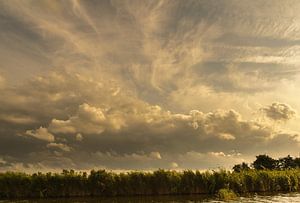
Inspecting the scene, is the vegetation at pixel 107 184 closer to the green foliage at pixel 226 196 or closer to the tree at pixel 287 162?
the green foliage at pixel 226 196

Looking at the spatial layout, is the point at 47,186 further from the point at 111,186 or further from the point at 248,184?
the point at 248,184

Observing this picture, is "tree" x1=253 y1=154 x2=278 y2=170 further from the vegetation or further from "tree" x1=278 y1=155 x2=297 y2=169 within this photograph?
the vegetation

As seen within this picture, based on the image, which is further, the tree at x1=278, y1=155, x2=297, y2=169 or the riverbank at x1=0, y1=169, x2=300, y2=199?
the tree at x1=278, y1=155, x2=297, y2=169

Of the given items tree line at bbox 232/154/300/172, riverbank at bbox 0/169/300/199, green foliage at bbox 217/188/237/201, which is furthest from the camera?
tree line at bbox 232/154/300/172

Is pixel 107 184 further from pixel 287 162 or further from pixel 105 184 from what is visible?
pixel 287 162

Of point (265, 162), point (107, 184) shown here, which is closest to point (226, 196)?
point (107, 184)

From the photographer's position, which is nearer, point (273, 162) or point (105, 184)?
point (105, 184)

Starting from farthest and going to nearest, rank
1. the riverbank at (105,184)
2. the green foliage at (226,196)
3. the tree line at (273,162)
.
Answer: the tree line at (273,162)
the riverbank at (105,184)
the green foliage at (226,196)

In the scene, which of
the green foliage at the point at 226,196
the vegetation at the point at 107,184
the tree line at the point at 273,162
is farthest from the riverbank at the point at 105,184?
the tree line at the point at 273,162

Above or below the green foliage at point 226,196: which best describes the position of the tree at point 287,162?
above

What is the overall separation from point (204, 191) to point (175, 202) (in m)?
16.0

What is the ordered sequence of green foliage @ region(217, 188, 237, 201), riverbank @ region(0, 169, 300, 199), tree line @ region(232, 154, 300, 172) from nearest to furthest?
green foliage @ region(217, 188, 237, 201)
riverbank @ region(0, 169, 300, 199)
tree line @ region(232, 154, 300, 172)

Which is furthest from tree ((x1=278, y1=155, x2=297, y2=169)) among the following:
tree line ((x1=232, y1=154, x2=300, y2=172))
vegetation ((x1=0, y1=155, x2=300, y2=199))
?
vegetation ((x1=0, y1=155, x2=300, y2=199))

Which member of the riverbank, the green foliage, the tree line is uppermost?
the tree line
